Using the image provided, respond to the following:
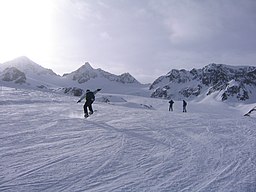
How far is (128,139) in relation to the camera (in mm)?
9781

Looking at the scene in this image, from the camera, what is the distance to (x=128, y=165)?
686cm

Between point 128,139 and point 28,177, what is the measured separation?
4.37 meters

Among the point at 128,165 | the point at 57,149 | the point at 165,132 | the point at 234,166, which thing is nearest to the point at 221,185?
the point at 234,166

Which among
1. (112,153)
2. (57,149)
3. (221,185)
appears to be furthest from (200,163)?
(57,149)

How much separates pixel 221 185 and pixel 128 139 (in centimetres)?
440

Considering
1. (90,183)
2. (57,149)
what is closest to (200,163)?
(90,183)

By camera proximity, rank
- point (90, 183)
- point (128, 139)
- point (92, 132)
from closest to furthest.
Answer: point (90, 183) → point (128, 139) → point (92, 132)

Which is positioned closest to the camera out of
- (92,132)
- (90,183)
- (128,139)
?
(90,183)

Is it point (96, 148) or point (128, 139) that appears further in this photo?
point (128, 139)

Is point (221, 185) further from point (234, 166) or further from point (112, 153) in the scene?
point (112, 153)

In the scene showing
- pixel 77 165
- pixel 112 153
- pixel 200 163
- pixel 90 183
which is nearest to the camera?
pixel 90 183

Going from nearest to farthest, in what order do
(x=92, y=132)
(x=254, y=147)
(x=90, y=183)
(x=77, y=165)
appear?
(x=90, y=183) → (x=77, y=165) → (x=254, y=147) → (x=92, y=132)

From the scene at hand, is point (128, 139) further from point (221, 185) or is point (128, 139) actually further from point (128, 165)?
point (221, 185)

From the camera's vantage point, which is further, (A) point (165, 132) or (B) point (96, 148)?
(A) point (165, 132)
